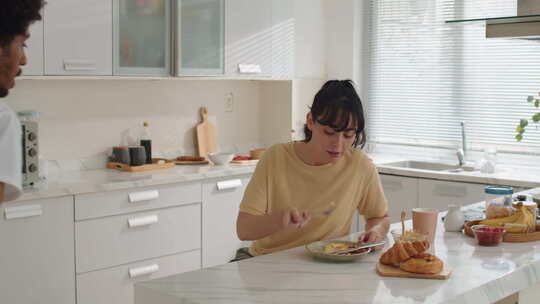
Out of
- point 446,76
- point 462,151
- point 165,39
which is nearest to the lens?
point 165,39

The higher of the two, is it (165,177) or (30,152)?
(30,152)

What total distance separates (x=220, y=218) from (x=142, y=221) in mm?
574

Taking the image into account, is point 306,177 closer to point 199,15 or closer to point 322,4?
point 199,15

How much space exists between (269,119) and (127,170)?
1.38 metres

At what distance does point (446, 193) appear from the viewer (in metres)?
4.17

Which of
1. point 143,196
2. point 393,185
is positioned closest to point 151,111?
point 143,196

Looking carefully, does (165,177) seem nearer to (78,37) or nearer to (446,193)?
(78,37)

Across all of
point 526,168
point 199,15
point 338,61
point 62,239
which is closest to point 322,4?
point 338,61

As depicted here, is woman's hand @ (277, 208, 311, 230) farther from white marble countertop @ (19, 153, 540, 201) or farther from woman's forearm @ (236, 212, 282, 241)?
white marble countertop @ (19, 153, 540, 201)

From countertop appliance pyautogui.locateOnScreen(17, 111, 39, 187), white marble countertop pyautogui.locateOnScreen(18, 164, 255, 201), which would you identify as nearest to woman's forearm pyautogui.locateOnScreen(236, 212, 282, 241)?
white marble countertop pyautogui.locateOnScreen(18, 164, 255, 201)

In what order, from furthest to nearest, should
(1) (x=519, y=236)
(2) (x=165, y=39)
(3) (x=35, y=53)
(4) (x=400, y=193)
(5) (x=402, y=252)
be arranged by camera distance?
(4) (x=400, y=193)
(2) (x=165, y=39)
(3) (x=35, y=53)
(1) (x=519, y=236)
(5) (x=402, y=252)

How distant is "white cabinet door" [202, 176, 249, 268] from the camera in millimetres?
4020

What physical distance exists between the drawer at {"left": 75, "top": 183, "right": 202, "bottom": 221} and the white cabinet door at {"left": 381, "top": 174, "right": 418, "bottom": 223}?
1276mm

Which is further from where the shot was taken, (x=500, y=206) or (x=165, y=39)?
(x=165, y=39)
